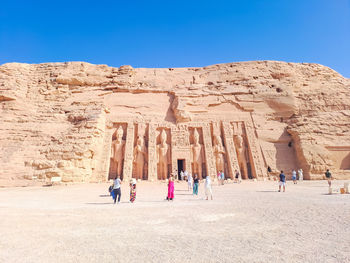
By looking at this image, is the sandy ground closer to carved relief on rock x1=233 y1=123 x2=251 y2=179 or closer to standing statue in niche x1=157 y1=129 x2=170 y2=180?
standing statue in niche x1=157 y1=129 x2=170 y2=180

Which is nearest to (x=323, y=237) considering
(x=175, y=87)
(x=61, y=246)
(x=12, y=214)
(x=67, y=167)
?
(x=61, y=246)

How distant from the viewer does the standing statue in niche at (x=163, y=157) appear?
18.8 m

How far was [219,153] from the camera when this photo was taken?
19.2 m

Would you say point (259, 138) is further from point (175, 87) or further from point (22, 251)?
point (22, 251)

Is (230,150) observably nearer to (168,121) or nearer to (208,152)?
(208,152)

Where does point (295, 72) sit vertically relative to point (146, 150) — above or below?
above

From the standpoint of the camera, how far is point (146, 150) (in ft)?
63.3

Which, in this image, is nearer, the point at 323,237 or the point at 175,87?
the point at 323,237

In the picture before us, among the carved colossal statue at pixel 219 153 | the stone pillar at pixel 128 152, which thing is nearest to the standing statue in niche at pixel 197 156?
the carved colossal statue at pixel 219 153

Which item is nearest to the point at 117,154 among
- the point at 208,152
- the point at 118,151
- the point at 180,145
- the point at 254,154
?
the point at 118,151

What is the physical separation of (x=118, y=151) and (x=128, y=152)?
964 mm

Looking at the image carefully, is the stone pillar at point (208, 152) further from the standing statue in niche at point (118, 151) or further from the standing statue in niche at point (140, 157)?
the standing statue in niche at point (118, 151)

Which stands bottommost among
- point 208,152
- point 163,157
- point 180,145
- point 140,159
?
point 140,159

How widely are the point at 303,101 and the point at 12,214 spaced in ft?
80.6
